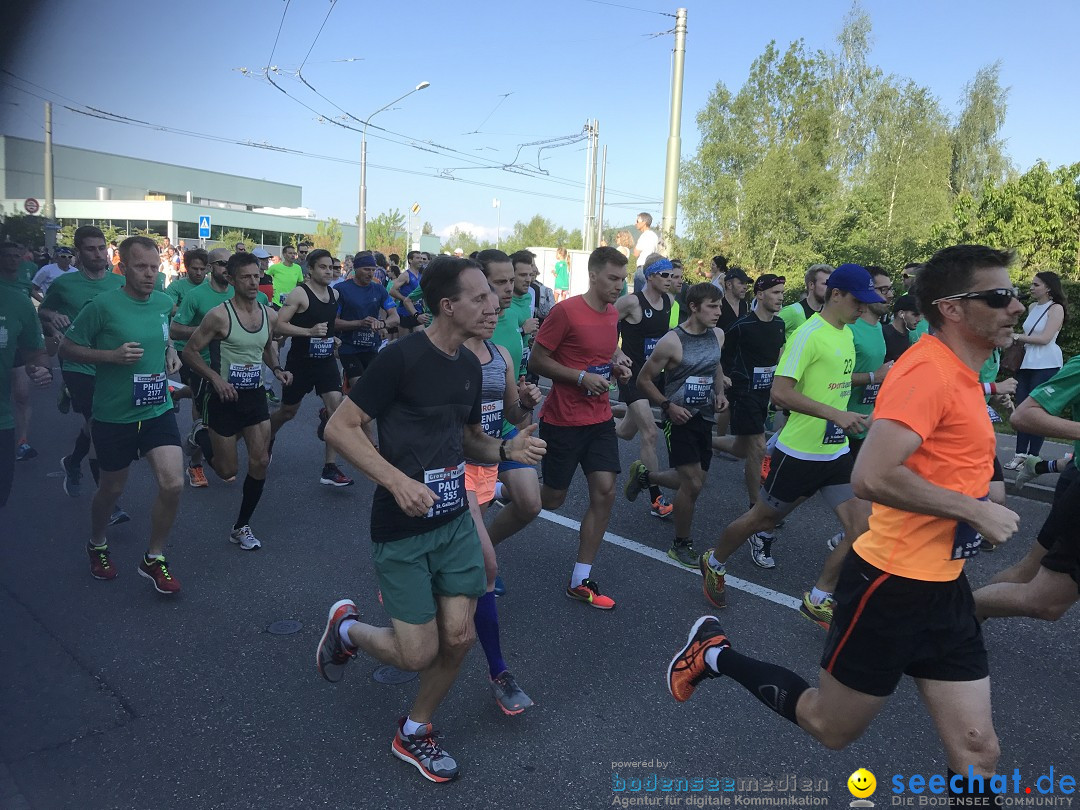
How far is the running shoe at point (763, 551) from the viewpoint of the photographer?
521 centimetres

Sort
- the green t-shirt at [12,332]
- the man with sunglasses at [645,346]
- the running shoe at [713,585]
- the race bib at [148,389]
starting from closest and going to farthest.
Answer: the green t-shirt at [12,332] < the running shoe at [713,585] < the race bib at [148,389] < the man with sunglasses at [645,346]

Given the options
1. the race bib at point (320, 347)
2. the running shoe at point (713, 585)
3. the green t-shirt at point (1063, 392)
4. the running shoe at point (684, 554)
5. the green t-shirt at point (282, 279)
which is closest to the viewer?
the green t-shirt at point (1063, 392)

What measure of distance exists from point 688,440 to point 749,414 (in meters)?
1.12

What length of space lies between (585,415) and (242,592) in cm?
223

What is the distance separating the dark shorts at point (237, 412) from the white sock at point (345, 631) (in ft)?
8.75

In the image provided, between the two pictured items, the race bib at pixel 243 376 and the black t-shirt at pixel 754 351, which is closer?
the race bib at pixel 243 376

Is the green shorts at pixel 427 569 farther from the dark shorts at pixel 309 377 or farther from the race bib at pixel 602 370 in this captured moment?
the dark shorts at pixel 309 377

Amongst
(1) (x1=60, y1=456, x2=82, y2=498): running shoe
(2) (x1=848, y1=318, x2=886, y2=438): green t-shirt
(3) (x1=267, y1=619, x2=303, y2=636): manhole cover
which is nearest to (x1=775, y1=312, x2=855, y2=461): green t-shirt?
(2) (x1=848, y1=318, x2=886, y2=438): green t-shirt

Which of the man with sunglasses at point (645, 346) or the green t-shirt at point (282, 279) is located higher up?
the green t-shirt at point (282, 279)

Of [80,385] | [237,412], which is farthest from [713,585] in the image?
[80,385]

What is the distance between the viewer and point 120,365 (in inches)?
176

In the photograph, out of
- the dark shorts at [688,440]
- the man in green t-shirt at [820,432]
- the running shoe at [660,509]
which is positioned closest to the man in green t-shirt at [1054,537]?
the man in green t-shirt at [820,432]

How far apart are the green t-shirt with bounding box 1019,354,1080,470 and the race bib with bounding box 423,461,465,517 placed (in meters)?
2.52

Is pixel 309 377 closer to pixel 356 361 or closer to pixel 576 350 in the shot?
pixel 356 361
